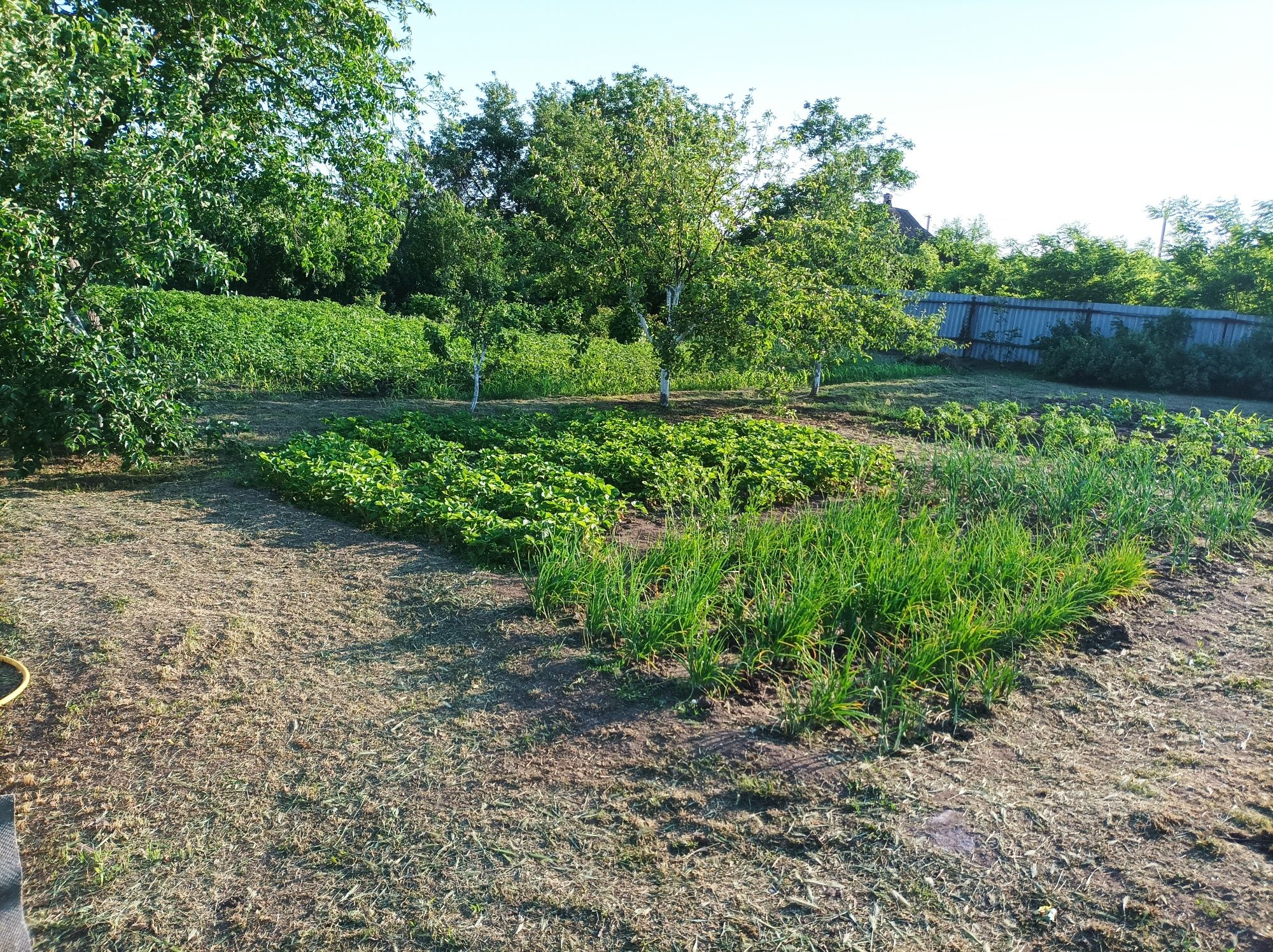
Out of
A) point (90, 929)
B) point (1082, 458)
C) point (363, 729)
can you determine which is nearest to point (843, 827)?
point (363, 729)

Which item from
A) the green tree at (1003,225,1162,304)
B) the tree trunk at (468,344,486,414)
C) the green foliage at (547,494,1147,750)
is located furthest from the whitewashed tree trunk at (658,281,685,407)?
the green tree at (1003,225,1162,304)

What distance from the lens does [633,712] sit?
368 centimetres

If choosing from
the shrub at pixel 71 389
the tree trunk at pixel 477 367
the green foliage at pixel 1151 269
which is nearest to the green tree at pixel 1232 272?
the green foliage at pixel 1151 269

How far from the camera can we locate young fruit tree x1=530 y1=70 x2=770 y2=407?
33.9 ft

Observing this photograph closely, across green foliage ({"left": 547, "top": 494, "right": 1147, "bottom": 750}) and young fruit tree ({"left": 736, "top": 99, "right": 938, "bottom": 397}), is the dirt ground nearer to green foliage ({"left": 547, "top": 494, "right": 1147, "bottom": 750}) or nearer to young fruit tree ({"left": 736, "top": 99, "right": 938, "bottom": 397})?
green foliage ({"left": 547, "top": 494, "right": 1147, "bottom": 750})

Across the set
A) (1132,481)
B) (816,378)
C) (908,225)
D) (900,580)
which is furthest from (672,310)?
(908,225)

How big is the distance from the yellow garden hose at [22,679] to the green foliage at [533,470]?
229 cm

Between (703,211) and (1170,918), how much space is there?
29.6 ft

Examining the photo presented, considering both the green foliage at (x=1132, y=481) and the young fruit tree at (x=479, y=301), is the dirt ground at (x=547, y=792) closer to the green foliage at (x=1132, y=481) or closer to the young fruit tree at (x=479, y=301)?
the green foliage at (x=1132, y=481)

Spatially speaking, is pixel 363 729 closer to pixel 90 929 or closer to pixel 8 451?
pixel 90 929

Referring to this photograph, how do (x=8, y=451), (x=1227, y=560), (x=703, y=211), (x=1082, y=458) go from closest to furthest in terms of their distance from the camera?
(x=1227, y=560) → (x=1082, y=458) → (x=8, y=451) → (x=703, y=211)

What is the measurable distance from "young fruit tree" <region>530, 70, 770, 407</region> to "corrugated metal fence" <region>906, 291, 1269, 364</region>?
9.72 metres

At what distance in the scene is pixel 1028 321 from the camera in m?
21.7

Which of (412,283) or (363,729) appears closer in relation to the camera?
(363,729)
